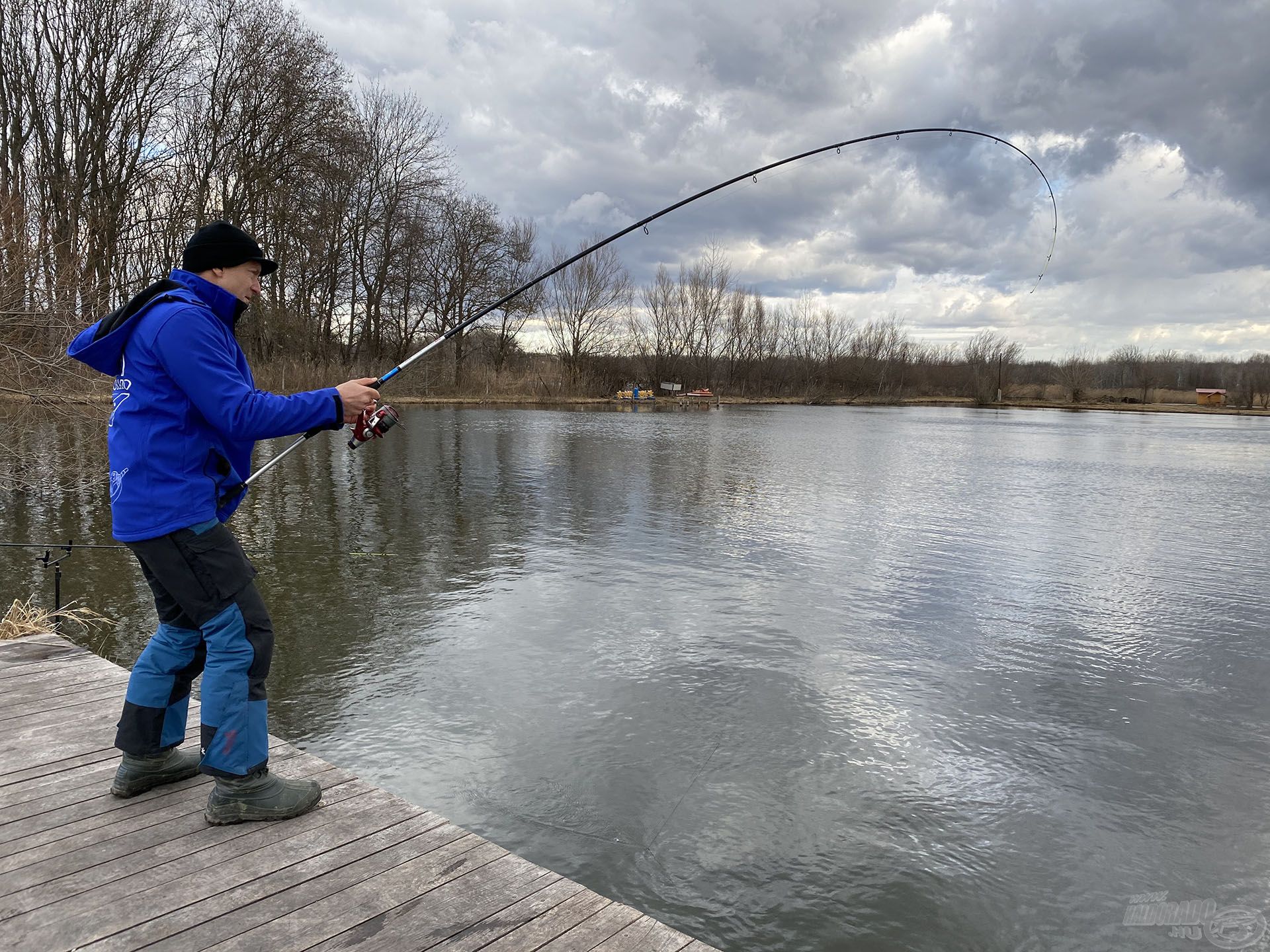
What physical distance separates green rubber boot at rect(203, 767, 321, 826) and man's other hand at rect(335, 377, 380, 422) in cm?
116

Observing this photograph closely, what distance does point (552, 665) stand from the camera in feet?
17.7

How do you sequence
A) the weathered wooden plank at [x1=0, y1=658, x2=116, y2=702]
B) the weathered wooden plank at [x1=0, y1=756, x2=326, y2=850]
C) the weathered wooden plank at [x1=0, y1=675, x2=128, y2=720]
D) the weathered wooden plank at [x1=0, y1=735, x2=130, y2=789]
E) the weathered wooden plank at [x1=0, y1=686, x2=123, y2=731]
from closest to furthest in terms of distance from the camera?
the weathered wooden plank at [x1=0, y1=756, x2=326, y2=850]
the weathered wooden plank at [x1=0, y1=735, x2=130, y2=789]
the weathered wooden plank at [x1=0, y1=686, x2=123, y2=731]
the weathered wooden plank at [x1=0, y1=675, x2=128, y2=720]
the weathered wooden plank at [x1=0, y1=658, x2=116, y2=702]

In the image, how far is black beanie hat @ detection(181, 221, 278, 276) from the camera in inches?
103

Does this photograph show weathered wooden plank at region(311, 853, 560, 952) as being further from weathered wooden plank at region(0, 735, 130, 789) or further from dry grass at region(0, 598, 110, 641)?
dry grass at region(0, 598, 110, 641)

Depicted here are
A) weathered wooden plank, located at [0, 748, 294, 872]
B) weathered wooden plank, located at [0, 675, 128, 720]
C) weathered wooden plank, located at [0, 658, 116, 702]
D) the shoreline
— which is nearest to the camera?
weathered wooden plank, located at [0, 748, 294, 872]

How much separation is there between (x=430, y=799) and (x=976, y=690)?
3364mm

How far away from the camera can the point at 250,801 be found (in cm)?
258

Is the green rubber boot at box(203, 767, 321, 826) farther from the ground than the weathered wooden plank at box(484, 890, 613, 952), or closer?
farther from the ground

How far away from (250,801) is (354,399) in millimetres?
1303

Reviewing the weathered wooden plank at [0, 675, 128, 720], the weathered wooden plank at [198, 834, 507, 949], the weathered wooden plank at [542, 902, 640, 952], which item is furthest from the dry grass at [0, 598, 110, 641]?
the weathered wooden plank at [542, 902, 640, 952]

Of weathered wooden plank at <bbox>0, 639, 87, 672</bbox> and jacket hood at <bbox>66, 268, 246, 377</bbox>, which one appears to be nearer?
jacket hood at <bbox>66, 268, 246, 377</bbox>

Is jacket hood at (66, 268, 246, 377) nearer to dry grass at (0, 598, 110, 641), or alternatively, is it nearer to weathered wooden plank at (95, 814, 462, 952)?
weathered wooden plank at (95, 814, 462, 952)

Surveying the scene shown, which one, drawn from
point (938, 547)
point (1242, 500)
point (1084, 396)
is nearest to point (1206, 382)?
point (1084, 396)

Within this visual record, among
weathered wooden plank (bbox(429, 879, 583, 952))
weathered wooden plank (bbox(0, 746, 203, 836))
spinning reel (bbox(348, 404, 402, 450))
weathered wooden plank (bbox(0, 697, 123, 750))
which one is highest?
spinning reel (bbox(348, 404, 402, 450))
